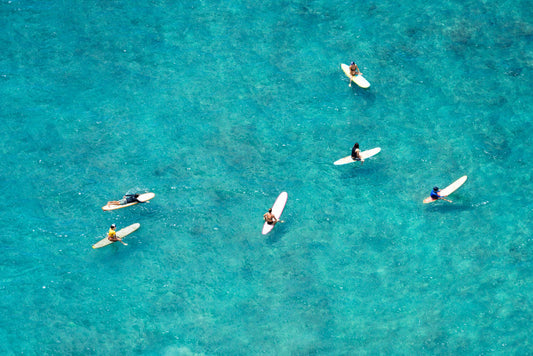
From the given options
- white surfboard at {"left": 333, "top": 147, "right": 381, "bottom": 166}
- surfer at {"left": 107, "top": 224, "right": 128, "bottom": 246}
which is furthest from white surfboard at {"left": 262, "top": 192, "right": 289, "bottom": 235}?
surfer at {"left": 107, "top": 224, "right": 128, "bottom": 246}

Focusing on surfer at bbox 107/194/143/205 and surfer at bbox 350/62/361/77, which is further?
surfer at bbox 350/62/361/77

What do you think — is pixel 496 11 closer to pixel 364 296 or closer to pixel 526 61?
pixel 526 61

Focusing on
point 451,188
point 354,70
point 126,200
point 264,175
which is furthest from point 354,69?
point 126,200

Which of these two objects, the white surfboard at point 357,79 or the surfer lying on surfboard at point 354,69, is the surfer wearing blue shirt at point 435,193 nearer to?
the white surfboard at point 357,79

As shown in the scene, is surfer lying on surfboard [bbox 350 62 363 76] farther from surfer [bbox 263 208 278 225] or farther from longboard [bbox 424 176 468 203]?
surfer [bbox 263 208 278 225]

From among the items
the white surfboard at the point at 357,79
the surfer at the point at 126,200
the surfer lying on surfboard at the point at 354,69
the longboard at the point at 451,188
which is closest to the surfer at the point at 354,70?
the surfer lying on surfboard at the point at 354,69

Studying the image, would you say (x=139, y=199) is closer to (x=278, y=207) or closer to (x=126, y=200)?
(x=126, y=200)

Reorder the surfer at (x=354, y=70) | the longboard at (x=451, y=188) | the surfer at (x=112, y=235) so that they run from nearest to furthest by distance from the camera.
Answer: the surfer at (x=112, y=235) → the longboard at (x=451, y=188) → the surfer at (x=354, y=70)
